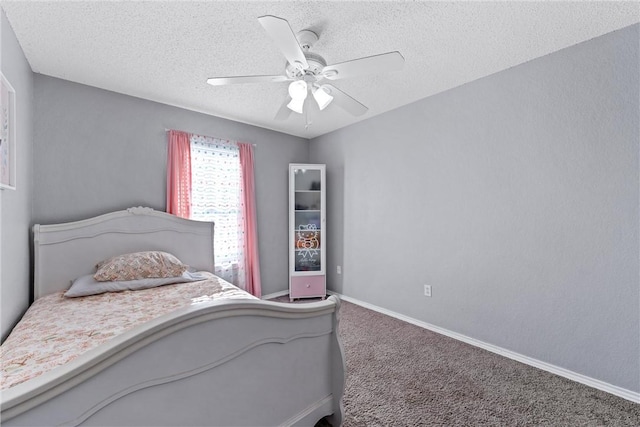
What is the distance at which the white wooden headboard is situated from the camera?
229cm

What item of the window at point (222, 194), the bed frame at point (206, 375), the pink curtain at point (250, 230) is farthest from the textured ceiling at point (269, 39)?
the bed frame at point (206, 375)

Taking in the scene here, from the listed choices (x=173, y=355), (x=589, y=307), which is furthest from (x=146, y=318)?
(x=589, y=307)

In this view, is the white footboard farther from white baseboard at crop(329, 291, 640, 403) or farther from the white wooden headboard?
the white wooden headboard

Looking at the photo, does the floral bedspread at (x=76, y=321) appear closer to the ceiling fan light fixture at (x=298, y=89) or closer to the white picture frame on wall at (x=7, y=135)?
the white picture frame on wall at (x=7, y=135)

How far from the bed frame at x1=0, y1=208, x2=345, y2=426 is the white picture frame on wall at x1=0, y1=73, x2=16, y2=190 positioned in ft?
4.68

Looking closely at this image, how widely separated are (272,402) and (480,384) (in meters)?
1.56

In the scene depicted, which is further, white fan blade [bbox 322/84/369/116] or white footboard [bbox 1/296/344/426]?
white fan blade [bbox 322/84/369/116]

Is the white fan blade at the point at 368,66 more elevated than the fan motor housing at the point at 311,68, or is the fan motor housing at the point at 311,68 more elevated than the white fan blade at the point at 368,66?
the fan motor housing at the point at 311,68

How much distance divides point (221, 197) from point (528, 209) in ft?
10.3

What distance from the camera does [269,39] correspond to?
192cm

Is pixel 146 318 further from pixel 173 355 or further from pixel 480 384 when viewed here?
pixel 480 384

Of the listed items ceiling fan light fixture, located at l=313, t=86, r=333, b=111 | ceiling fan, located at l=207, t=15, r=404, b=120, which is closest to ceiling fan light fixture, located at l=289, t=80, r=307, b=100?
ceiling fan, located at l=207, t=15, r=404, b=120

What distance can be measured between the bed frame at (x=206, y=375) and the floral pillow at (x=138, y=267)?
1618mm

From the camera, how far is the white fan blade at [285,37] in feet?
4.17
